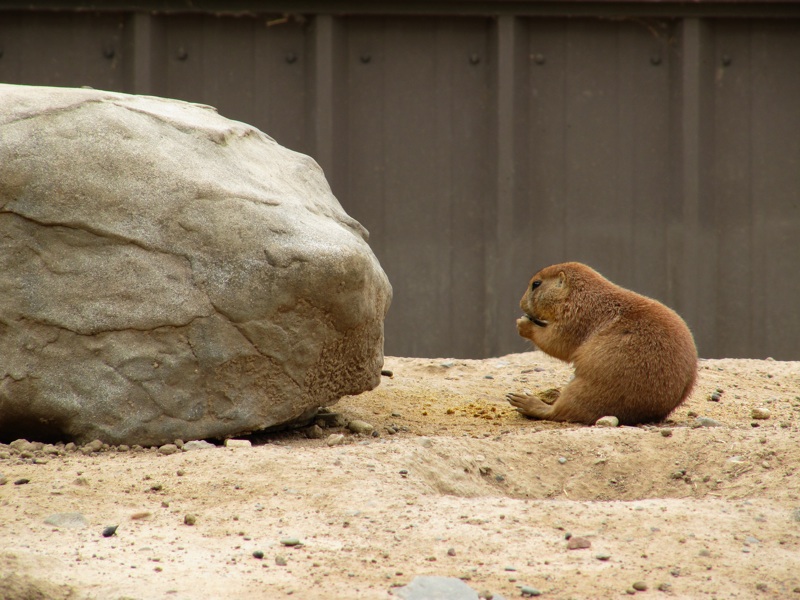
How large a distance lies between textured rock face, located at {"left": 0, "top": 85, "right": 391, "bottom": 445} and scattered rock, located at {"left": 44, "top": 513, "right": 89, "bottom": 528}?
2.96ft

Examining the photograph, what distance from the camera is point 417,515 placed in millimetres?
3289

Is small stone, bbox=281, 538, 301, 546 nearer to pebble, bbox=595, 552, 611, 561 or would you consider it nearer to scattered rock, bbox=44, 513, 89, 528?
scattered rock, bbox=44, 513, 89, 528

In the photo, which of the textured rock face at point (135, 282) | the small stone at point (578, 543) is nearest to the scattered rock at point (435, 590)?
the small stone at point (578, 543)

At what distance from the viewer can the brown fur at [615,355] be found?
491 centimetres

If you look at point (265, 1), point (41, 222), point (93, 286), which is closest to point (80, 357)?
point (93, 286)

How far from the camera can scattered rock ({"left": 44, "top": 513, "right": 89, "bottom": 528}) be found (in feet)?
10.5

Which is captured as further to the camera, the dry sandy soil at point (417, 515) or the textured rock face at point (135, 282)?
the textured rock face at point (135, 282)

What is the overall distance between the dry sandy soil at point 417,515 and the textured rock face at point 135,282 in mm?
250

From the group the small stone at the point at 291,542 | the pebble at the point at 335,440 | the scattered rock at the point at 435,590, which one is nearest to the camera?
the scattered rock at the point at 435,590

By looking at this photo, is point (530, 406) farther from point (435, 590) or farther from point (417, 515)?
point (435, 590)

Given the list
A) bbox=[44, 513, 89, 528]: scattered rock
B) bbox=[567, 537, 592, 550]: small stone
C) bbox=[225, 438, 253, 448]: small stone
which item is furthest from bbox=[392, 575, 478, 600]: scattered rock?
bbox=[225, 438, 253, 448]: small stone

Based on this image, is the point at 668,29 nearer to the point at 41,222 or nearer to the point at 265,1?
the point at 265,1

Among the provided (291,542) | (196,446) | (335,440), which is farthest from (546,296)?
(291,542)

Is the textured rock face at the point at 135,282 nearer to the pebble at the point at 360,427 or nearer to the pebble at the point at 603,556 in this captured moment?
the pebble at the point at 360,427
